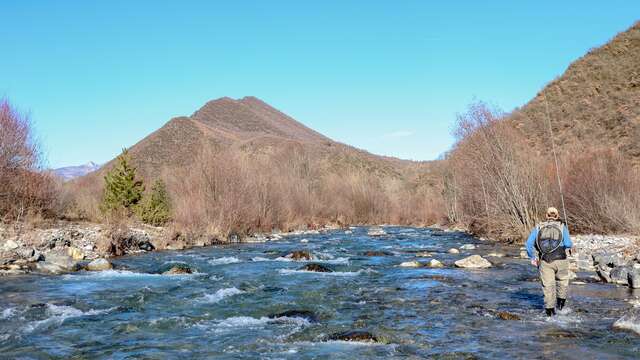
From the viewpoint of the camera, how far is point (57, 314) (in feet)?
40.3

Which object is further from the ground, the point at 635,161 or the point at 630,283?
the point at 635,161

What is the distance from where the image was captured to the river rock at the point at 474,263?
19.2m

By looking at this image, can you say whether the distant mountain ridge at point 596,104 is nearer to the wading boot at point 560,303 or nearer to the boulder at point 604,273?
the boulder at point 604,273

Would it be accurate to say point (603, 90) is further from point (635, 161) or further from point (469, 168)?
point (469, 168)

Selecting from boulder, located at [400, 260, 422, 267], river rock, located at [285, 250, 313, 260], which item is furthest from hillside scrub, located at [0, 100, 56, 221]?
boulder, located at [400, 260, 422, 267]

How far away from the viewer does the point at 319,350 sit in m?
9.51

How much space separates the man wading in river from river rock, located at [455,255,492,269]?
7.85m

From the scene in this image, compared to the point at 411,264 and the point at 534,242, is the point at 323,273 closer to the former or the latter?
the point at 411,264

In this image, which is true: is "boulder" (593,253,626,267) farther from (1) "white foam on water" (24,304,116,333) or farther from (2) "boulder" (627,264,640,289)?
(1) "white foam on water" (24,304,116,333)

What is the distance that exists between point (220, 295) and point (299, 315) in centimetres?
333

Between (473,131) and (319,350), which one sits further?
(473,131)

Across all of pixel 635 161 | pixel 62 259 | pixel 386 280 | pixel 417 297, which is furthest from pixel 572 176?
pixel 62 259

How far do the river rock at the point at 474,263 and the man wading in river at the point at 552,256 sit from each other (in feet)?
25.7

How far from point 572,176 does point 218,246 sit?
1779cm
